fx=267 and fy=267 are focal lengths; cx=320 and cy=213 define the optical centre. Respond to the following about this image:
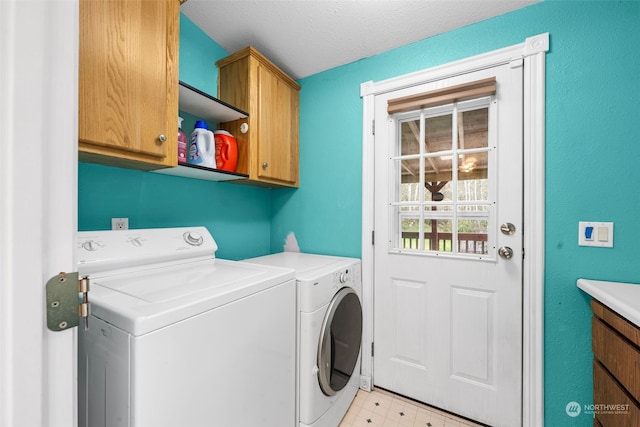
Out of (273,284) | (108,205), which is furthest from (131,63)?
(273,284)

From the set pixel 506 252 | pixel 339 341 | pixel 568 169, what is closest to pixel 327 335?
pixel 339 341

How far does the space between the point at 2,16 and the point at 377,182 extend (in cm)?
170

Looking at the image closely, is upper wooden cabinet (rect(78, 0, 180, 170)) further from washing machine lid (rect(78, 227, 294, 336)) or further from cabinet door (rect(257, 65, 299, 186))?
cabinet door (rect(257, 65, 299, 186))

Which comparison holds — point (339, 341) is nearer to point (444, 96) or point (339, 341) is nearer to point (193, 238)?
point (193, 238)

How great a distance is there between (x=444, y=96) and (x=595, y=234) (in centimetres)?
106

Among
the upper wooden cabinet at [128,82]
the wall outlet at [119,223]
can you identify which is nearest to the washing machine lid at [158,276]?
the wall outlet at [119,223]

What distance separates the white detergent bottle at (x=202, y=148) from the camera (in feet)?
4.79

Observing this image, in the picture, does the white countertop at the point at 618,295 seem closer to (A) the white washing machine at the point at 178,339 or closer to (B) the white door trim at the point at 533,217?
(B) the white door trim at the point at 533,217

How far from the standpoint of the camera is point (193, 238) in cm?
148

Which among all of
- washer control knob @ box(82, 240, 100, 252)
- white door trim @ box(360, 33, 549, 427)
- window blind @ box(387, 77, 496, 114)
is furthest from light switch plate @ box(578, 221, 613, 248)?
washer control knob @ box(82, 240, 100, 252)

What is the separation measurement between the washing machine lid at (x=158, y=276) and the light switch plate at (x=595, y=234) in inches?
57.8

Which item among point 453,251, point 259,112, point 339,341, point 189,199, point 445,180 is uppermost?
point 259,112

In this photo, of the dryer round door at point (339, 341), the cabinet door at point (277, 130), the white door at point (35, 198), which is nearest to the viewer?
the white door at point (35, 198)

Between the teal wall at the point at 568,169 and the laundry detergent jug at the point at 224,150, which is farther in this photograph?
the laundry detergent jug at the point at 224,150
